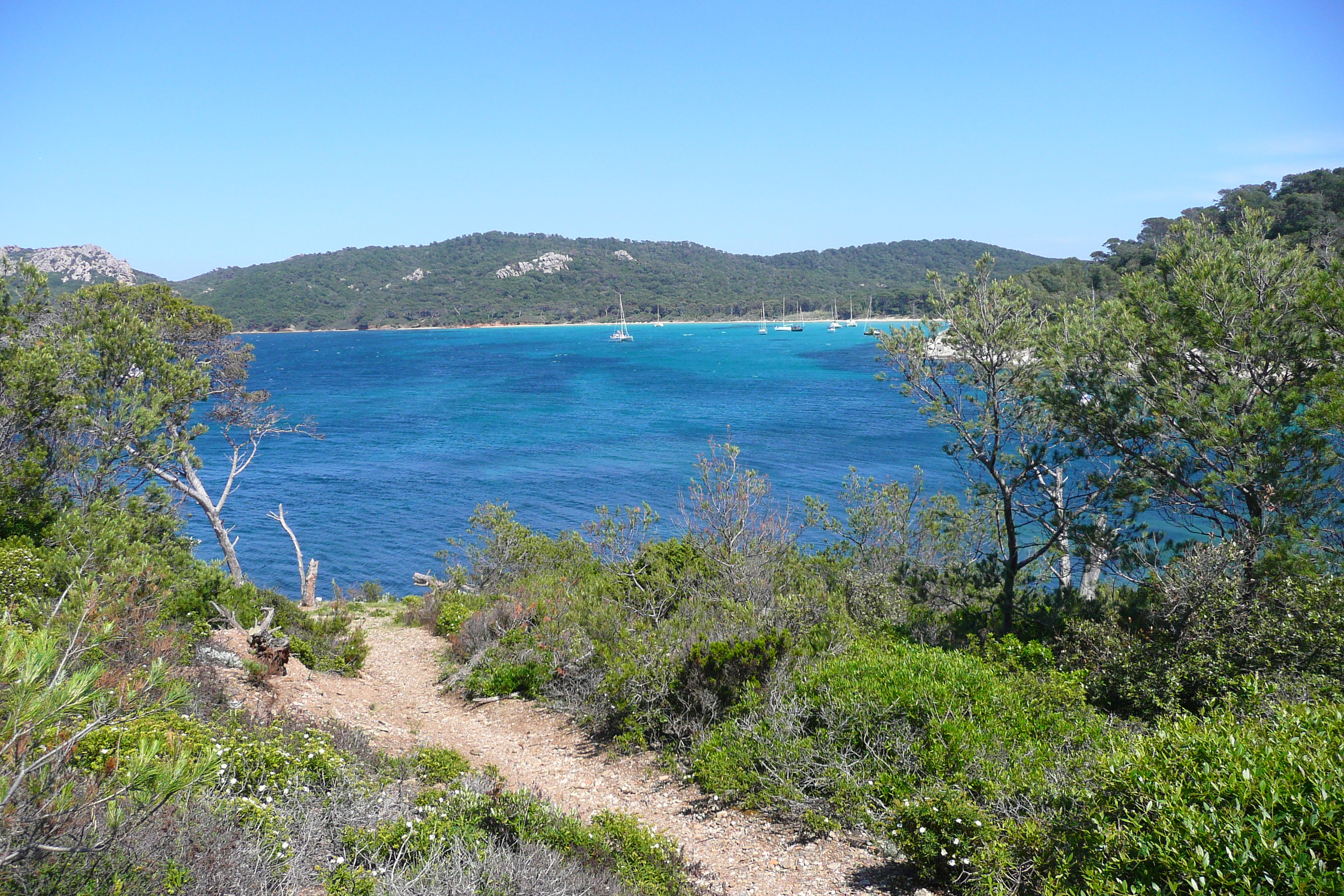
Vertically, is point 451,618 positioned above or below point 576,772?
below

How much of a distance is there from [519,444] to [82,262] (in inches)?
5648

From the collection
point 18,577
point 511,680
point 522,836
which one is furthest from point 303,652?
point 522,836

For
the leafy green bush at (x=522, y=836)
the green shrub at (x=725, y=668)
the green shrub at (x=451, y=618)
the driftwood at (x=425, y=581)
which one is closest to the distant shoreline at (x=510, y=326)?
the driftwood at (x=425, y=581)

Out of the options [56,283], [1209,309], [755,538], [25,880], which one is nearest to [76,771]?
[25,880]

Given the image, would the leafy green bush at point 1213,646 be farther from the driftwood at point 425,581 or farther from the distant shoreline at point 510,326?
the distant shoreline at point 510,326

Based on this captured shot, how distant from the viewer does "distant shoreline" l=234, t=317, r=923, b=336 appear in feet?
500

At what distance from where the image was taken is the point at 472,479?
39.7 meters

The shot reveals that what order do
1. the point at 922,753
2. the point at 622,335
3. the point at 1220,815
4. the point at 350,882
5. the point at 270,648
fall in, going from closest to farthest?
the point at 1220,815, the point at 350,882, the point at 922,753, the point at 270,648, the point at 622,335

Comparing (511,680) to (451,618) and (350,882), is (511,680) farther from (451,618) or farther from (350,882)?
(350,882)

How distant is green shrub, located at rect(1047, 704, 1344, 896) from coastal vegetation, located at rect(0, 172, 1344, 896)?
20mm

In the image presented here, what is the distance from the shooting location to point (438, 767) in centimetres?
666

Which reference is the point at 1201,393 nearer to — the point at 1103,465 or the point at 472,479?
the point at 1103,465

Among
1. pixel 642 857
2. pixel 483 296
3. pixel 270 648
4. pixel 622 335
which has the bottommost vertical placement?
pixel 270 648

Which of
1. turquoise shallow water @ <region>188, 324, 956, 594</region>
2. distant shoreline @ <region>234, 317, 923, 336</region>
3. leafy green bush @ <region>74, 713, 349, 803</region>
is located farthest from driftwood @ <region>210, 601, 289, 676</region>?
distant shoreline @ <region>234, 317, 923, 336</region>
